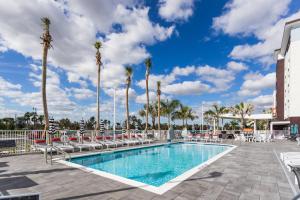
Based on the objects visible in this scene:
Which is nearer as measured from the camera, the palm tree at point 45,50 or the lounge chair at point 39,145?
the lounge chair at point 39,145

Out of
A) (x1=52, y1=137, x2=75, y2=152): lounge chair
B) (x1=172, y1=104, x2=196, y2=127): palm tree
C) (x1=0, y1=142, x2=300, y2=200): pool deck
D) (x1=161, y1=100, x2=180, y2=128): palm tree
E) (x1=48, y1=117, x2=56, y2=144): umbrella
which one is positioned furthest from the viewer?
(x1=172, y1=104, x2=196, y2=127): palm tree

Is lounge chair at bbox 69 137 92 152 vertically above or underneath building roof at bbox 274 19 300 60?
underneath

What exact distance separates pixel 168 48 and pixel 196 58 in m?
4.27

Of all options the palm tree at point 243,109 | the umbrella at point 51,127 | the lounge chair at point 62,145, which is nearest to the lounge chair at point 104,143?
the lounge chair at point 62,145

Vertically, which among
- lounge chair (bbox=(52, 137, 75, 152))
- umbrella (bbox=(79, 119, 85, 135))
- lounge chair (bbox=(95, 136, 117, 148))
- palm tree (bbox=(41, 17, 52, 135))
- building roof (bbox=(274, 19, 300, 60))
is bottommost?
lounge chair (bbox=(95, 136, 117, 148))

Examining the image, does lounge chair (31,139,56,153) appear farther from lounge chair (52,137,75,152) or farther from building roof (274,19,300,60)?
building roof (274,19,300,60)

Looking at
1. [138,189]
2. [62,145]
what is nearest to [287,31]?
[62,145]

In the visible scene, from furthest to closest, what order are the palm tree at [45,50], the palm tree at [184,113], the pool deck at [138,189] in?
1. the palm tree at [184,113]
2. the palm tree at [45,50]
3. the pool deck at [138,189]

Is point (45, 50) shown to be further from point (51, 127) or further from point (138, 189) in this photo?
point (138, 189)

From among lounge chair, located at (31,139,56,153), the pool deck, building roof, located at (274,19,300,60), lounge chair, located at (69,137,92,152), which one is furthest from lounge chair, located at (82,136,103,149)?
building roof, located at (274,19,300,60)

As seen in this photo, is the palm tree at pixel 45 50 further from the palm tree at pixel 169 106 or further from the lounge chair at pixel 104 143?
the palm tree at pixel 169 106

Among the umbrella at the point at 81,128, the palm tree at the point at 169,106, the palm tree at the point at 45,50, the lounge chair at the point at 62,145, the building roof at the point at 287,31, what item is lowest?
the lounge chair at the point at 62,145

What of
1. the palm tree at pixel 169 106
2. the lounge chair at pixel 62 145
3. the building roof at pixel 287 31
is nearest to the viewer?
the lounge chair at pixel 62 145

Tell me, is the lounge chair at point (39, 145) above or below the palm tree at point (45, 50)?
below
